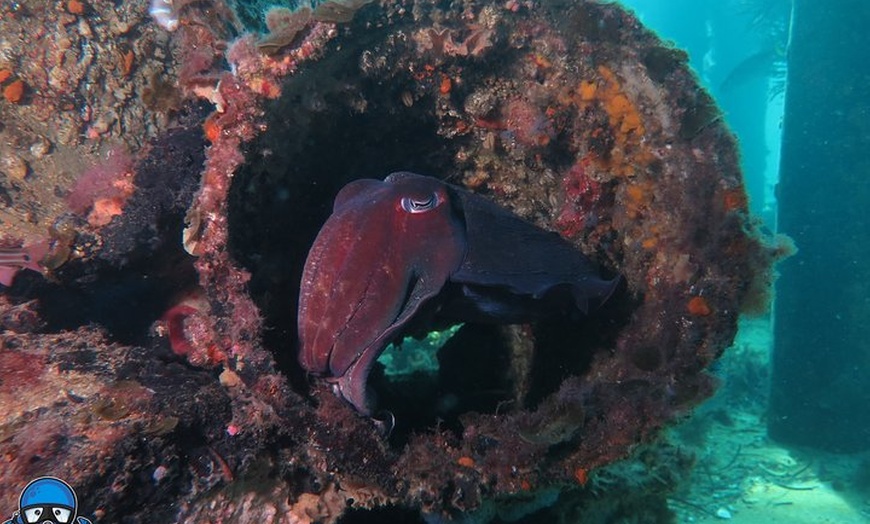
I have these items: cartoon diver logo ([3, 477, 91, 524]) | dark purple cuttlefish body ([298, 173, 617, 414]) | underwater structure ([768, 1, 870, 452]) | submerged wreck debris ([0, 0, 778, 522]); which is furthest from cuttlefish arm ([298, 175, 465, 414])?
underwater structure ([768, 1, 870, 452])

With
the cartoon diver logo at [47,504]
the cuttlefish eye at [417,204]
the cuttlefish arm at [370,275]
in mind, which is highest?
the cuttlefish eye at [417,204]

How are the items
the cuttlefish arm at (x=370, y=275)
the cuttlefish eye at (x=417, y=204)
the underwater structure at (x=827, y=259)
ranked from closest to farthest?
the cuttlefish arm at (x=370, y=275), the cuttlefish eye at (x=417, y=204), the underwater structure at (x=827, y=259)

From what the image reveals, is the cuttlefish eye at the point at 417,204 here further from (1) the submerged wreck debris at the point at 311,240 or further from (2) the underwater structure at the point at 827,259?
(2) the underwater structure at the point at 827,259

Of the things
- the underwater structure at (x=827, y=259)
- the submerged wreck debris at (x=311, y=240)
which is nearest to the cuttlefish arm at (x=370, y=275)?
the submerged wreck debris at (x=311, y=240)

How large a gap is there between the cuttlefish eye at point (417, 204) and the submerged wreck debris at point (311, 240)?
1.00 m

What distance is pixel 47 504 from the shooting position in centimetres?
187

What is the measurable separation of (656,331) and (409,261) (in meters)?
1.62

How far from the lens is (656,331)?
2951 mm

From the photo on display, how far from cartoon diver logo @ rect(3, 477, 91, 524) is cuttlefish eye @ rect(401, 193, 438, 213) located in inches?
81.5

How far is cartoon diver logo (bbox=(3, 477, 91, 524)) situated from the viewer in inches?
72.2

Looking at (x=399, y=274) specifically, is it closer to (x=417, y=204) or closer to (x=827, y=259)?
(x=417, y=204)

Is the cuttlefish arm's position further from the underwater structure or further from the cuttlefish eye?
the underwater structure

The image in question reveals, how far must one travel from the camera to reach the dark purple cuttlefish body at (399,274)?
275 centimetres

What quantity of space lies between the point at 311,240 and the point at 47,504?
7.63 ft
